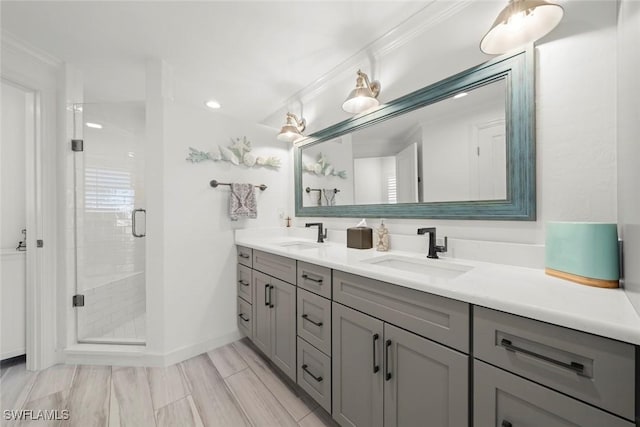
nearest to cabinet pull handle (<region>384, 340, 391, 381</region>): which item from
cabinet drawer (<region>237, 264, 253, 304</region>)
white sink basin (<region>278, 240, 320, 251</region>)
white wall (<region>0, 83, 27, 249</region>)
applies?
white sink basin (<region>278, 240, 320, 251</region>)

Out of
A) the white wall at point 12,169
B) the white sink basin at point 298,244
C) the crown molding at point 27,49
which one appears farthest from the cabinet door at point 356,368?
the white wall at point 12,169

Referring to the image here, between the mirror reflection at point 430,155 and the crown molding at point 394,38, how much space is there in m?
0.45

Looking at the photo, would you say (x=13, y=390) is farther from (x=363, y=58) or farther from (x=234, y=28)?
(x=363, y=58)

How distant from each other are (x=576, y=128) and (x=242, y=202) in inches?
85.1

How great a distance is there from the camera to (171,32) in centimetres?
158

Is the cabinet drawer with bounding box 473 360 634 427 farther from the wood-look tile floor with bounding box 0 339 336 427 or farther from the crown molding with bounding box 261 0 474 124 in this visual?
the crown molding with bounding box 261 0 474 124

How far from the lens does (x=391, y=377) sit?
1004 millimetres

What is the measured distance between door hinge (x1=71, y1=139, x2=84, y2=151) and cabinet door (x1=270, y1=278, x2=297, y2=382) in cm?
184

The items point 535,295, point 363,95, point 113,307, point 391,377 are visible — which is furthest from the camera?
point 113,307

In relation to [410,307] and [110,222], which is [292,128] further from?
[110,222]

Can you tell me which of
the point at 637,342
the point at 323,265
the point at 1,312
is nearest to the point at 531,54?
the point at 637,342

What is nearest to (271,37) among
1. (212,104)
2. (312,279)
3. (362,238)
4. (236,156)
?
(236,156)

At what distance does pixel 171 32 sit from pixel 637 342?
Answer: 2454mm

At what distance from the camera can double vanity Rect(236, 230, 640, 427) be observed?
1.94ft
